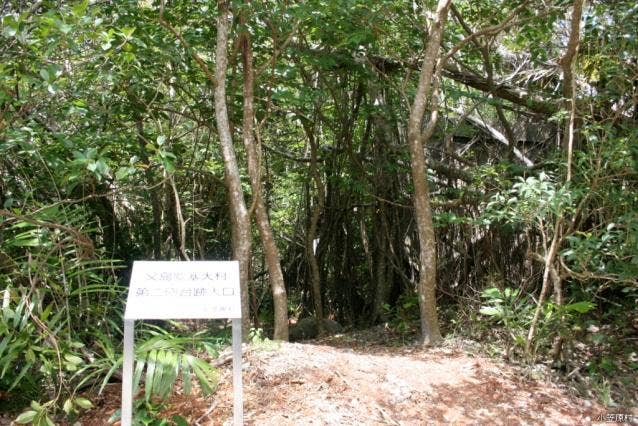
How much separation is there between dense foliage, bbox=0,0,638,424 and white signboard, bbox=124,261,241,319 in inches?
17.0

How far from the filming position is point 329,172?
816 cm

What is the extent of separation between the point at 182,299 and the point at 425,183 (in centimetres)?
302

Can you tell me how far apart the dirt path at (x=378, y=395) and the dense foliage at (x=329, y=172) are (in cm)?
32

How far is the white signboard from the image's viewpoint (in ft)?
10.3

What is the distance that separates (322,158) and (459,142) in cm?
213

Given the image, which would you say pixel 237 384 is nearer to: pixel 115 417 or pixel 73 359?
pixel 115 417

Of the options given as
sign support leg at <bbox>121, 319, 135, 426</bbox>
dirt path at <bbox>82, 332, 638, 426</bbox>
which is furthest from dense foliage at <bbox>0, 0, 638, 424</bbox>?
dirt path at <bbox>82, 332, 638, 426</bbox>

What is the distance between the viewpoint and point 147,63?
221 inches

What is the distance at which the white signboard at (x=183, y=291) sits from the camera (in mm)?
3150

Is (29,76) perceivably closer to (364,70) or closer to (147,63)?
(147,63)

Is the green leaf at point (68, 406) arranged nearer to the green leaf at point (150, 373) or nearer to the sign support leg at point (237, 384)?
the green leaf at point (150, 373)

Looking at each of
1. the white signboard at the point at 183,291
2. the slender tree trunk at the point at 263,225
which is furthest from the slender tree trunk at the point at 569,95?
the white signboard at the point at 183,291

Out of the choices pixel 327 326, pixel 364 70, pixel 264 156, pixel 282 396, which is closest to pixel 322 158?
pixel 264 156

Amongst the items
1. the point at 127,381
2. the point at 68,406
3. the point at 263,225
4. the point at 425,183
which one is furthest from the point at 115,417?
the point at 425,183
